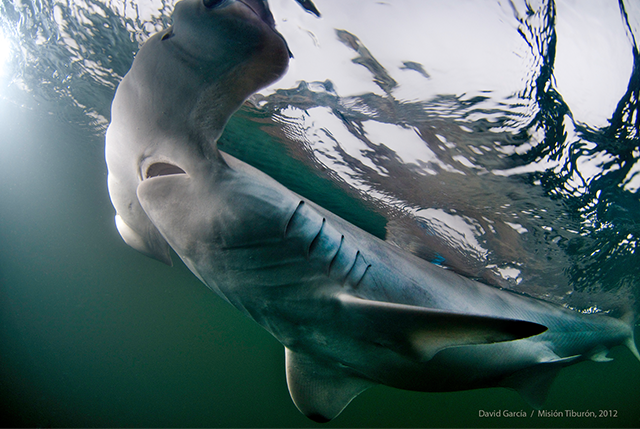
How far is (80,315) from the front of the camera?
29.9 meters

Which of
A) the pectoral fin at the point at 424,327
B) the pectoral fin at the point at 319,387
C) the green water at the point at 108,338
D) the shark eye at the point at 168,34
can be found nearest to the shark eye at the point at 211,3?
the shark eye at the point at 168,34

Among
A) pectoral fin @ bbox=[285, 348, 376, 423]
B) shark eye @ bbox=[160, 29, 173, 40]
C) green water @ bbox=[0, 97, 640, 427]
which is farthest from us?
green water @ bbox=[0, 97, 640, 427]

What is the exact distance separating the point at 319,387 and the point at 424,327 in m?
1.87

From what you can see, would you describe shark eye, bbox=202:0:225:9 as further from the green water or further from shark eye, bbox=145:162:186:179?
the green water

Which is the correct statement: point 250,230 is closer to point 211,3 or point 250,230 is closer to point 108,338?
point 211,3

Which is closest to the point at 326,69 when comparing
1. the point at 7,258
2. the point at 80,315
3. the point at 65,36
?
the point at 65,36

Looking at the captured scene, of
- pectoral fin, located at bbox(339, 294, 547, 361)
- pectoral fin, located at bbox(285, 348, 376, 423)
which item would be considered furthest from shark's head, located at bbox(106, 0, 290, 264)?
pectoral fin, located at bbox(285, 348, 376, 423)

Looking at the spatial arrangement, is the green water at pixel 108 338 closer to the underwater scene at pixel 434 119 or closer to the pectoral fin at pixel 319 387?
the underwater scene at pixel 434 119

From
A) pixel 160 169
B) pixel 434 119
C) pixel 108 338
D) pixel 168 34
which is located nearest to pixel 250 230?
pixel 160 169

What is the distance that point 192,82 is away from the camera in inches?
48.4

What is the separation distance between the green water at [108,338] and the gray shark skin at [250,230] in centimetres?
1007

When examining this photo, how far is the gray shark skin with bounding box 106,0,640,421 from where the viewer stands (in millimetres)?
1169

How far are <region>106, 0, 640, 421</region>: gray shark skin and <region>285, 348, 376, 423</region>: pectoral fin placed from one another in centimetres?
32

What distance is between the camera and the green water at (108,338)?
1573cm
